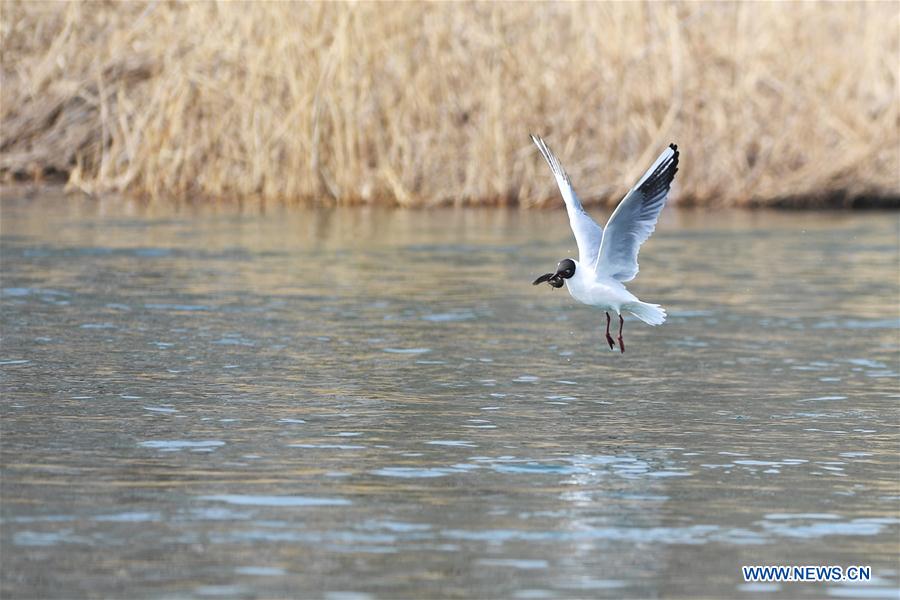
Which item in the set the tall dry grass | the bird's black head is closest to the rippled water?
the bird's black head

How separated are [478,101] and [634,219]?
12836 mm

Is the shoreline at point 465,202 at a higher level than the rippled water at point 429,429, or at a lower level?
higher

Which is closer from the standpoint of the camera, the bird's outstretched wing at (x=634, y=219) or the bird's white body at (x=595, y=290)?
the bird's outstretched wing at (x=634, y=219)

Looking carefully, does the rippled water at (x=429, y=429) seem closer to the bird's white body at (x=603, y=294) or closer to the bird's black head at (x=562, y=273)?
the bird's white body at (x=603, y=294)

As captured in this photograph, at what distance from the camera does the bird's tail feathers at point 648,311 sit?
30.0 feet

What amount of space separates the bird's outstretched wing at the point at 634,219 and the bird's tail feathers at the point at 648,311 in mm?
154

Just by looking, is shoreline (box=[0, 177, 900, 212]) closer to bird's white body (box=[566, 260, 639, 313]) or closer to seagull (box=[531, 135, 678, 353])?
seagull (box=[531, 135, 678, 353])

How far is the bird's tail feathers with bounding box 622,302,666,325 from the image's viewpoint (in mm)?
9156

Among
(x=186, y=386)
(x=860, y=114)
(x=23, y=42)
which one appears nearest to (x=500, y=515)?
(x=186, y=386)

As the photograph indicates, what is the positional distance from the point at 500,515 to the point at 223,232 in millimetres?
12267

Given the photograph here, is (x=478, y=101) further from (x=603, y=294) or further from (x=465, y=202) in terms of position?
(x=603, y=294)

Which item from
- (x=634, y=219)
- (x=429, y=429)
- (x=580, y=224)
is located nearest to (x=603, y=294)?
(x=634, y=219)

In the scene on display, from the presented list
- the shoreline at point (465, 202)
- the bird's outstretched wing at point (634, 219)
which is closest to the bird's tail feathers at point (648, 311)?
the bird's outstretched wing at point (634, 219)

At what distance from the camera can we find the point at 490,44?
856 inches
